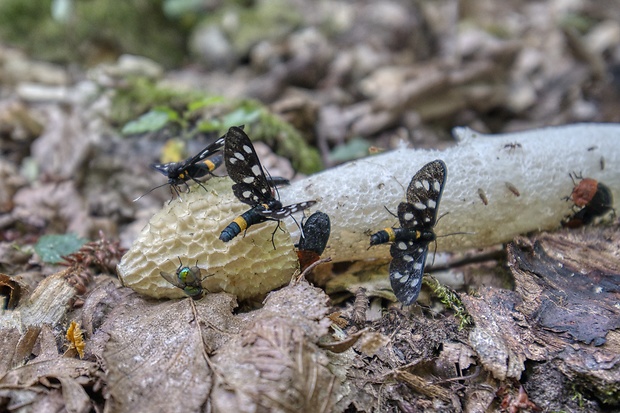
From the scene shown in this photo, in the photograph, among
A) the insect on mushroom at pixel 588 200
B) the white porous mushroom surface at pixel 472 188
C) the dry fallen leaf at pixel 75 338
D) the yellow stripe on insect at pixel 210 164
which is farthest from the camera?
the insect on mushroom at pixel 588 200

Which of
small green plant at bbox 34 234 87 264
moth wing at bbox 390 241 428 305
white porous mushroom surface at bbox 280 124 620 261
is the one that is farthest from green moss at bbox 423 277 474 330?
small green plant at bbox 34 234 87 264

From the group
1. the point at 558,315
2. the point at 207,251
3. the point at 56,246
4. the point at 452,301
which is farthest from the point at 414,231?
the point at 56,246

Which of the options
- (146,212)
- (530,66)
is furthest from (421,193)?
(530,66)

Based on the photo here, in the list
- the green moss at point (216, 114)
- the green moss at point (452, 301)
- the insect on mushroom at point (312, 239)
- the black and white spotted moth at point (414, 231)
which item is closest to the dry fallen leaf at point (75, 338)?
the insect on mushroom at point (312, 239)

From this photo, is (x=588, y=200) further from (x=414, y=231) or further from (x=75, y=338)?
(x=75, y=338)

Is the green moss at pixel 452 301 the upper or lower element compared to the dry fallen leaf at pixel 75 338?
lower

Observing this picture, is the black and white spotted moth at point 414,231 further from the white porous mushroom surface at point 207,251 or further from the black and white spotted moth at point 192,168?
the black and white spotted moth at point 192,168
